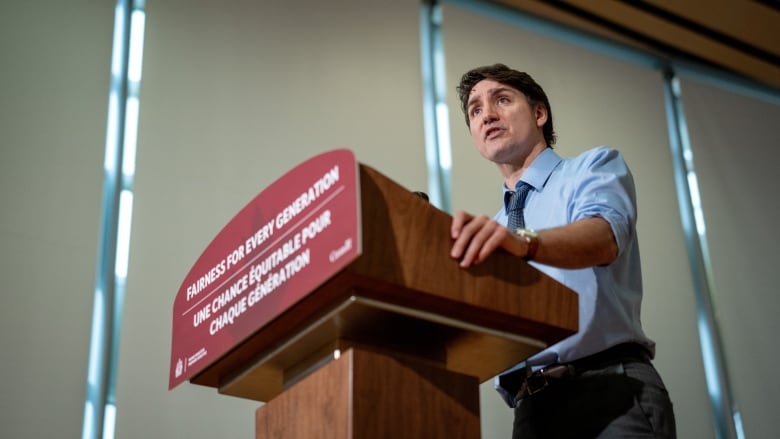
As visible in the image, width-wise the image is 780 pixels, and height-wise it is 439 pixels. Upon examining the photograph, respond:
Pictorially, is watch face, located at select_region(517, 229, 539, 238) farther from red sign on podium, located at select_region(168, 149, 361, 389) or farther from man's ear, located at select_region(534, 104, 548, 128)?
man's ear, located at select_region(534, 104, 548, 128)

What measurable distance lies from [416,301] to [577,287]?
55cm

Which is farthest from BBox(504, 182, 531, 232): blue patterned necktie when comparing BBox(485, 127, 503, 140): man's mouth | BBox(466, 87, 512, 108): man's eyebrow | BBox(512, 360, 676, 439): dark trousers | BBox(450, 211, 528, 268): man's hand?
BBox(450, 211, 528, 268): man's hand

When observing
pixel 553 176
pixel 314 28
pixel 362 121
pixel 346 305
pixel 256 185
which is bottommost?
pixel 346 305

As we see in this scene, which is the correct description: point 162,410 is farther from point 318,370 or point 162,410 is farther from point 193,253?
point 318,370

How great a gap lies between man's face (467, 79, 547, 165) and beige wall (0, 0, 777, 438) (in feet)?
3.34

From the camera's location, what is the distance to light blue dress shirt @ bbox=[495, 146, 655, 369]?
5.16 ft

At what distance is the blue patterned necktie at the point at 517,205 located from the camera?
6.11ft

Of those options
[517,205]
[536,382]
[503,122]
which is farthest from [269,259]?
[503,122]

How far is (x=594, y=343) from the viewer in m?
1.60

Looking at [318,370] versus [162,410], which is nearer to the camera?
[318,370]

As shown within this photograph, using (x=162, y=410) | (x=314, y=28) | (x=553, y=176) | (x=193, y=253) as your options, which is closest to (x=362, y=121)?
(x=314, y=28)

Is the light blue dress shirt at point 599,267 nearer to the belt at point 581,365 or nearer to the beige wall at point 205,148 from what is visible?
the belt at point 581,365

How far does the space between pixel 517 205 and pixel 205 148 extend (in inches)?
50.3

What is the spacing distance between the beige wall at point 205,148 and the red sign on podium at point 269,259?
1105 millimetres
